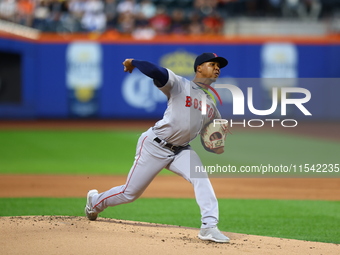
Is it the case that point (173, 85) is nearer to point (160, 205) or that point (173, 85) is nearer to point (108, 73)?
point (160, 205)

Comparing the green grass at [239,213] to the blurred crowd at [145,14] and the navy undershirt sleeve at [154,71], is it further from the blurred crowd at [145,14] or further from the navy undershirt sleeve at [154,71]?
the blurred crowd at [145,14]

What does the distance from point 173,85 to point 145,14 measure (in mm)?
17332

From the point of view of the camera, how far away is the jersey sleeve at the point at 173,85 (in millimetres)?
5074

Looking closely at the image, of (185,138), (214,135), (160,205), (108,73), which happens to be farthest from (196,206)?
(108,73)

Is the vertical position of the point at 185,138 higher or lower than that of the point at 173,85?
lower

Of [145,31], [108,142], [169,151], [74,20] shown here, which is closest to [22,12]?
[74,20]

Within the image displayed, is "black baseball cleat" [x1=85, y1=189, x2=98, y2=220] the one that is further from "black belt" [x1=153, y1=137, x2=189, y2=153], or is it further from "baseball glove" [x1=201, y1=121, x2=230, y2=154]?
"baseball glove" [x1=201, y1=121, x2=230, y2=154]

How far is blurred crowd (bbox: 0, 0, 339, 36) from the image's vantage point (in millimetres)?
21594

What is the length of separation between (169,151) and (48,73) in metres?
17.0

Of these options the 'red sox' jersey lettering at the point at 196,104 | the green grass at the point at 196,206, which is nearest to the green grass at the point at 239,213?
the green grass at the point at 196,206

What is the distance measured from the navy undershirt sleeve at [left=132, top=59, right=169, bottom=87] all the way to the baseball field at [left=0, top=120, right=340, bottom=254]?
1.11 meters

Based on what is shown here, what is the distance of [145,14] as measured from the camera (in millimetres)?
22016

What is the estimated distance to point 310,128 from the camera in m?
20.9

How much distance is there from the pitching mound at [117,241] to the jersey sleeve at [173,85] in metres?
1.33
